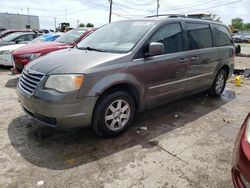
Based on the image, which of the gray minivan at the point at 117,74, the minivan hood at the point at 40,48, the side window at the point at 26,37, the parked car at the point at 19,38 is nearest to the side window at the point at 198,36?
the gray minivan at the point at 117,74

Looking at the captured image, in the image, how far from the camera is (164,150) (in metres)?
3.25

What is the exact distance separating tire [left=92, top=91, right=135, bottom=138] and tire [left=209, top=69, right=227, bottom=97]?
277 centimetres

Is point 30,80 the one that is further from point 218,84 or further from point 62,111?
point 218,84

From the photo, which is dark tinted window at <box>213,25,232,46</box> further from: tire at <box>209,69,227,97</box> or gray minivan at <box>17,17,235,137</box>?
tire at <box>209,69,227,97</box>

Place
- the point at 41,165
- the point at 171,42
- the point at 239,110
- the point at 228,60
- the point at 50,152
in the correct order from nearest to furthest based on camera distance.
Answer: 1. the point at 41,165
2. the point at 50,152
3. the point at 171,42
4. the point at 239,110
5. the point at 228,60

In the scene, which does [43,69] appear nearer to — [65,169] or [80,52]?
[80,52]

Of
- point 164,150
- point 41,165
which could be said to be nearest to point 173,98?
point 164,150

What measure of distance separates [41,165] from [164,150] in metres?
1.60

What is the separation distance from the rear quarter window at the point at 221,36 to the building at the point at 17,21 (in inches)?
1776

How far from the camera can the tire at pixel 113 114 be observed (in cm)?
324

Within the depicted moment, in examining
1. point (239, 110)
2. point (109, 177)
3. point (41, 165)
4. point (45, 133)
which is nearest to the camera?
point (109, 177)

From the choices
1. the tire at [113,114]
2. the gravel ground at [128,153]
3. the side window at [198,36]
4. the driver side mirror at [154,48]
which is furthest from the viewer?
the side window at [198,36]

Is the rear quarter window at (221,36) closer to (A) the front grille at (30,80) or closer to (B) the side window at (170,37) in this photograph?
(B) the side window at (170,37)

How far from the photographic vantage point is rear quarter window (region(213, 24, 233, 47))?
5309 mm
